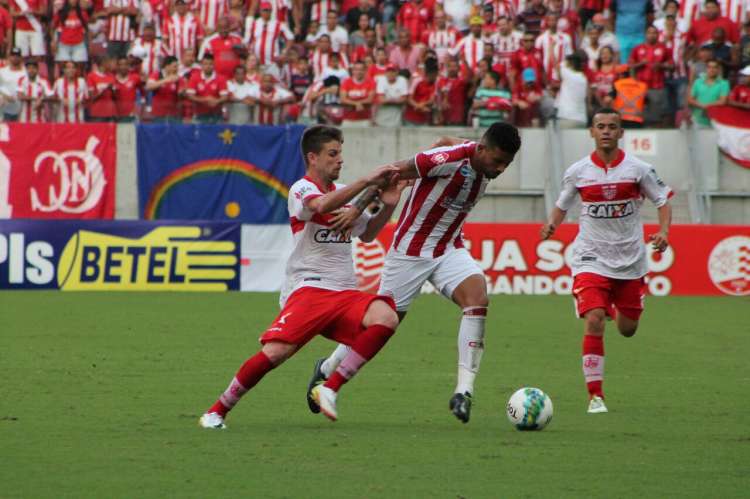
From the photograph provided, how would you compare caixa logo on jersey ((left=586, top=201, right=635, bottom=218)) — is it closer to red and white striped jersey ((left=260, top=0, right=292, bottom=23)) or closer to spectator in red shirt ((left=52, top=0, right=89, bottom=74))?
red and white striped jersey ((left=260, top=0, right=292, bottom=23))

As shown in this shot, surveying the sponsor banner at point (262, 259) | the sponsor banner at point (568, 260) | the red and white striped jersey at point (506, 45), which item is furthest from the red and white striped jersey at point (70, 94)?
the sponsor banner at point (568, 260)

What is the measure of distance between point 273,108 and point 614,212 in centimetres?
1405

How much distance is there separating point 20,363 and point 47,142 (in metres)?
12.1

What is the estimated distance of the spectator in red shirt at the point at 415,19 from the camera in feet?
79.5

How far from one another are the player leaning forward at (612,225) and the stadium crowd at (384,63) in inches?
493

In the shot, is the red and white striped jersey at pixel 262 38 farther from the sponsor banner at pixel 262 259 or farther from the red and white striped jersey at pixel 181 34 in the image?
the sponsor banner at pixel 262 259

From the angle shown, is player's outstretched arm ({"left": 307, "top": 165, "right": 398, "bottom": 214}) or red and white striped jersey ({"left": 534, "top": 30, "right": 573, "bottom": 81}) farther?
red and white striped jersey ({"left": 534, "top": 30, "right": 573, "bottom": 81})

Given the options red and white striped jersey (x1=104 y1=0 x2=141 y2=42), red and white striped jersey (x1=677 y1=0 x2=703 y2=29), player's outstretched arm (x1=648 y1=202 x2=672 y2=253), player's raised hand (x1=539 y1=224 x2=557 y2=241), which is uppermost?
red and white striped jersey (x1=677 y1=0 x2=703 y2=29)

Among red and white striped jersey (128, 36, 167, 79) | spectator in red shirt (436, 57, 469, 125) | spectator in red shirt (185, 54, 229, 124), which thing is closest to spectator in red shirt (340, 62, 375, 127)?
spectator in red shirt (436, 57, 469, 125)

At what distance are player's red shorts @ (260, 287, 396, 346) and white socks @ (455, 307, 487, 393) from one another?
71cm

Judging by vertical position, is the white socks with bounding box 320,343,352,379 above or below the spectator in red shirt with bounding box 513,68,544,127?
above

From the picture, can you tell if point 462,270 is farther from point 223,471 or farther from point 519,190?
point 519,190

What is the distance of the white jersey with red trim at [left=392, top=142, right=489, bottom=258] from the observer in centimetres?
868

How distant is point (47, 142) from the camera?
2328 cm
